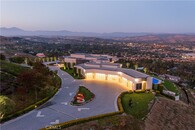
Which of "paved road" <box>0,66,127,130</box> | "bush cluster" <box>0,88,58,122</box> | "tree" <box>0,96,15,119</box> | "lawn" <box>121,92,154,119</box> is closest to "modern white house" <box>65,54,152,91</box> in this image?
"paved road" <box>0,66,127,130</box>

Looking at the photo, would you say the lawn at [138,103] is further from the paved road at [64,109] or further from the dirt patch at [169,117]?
the paved road at [64,109]

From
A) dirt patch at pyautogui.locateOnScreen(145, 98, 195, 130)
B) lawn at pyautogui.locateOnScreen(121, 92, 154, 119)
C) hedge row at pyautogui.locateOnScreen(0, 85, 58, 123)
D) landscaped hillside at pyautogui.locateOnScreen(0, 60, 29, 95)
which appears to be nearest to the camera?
hedge row at pyautogui.locateOnScreen(0, 85, 58, 123)

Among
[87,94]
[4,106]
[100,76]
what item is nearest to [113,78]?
[100,76]

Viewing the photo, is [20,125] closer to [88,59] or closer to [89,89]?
[89,89]

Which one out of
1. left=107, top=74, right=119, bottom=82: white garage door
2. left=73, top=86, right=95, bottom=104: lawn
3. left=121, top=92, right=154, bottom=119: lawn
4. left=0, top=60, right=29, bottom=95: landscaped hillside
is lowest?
left=121, top=92, right=154, bottom=119: lawn

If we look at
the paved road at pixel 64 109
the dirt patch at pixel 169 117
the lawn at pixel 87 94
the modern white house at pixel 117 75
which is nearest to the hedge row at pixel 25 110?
the paved road at pixel 64 109

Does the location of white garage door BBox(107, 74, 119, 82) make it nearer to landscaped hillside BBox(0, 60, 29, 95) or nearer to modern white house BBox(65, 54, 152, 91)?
modern white house BBox(65, 54, 152, 91)

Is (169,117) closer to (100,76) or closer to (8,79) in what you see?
(100,76)
